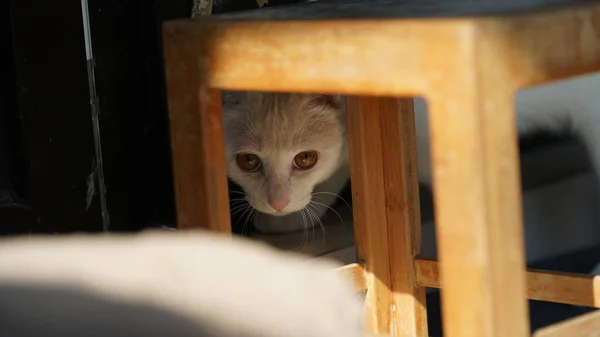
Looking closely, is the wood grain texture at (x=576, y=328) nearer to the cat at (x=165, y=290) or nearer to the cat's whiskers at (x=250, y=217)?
the cat at (x=165, y=290)

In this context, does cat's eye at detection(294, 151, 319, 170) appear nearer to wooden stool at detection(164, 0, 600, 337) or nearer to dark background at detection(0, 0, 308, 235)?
dark background at detection(0, 0, 308, 235)

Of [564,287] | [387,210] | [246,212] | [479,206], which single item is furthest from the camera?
[246,212]

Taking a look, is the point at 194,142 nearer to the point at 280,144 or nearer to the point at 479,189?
the point at 479,189

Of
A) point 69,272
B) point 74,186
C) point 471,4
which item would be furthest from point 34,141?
point 69,272

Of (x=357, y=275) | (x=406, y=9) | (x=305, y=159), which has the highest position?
(x=406, y=9)

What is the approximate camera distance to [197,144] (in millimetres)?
954

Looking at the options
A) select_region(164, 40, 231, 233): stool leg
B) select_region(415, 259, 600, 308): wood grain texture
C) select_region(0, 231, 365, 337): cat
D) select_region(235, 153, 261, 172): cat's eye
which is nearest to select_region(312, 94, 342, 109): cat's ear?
select_region(235, 153, 261, 172): cat's eye

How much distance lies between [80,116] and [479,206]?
3.08 ft

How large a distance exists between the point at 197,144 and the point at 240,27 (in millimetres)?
138

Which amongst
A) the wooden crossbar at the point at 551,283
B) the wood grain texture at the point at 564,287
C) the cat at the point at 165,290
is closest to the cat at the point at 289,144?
the wooden crossbar at the point at 551,283

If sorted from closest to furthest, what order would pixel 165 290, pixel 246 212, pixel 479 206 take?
pixel 165 290 < pixel 479 206 < pixel 246 212

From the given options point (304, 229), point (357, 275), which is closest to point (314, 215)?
point (304, 229)

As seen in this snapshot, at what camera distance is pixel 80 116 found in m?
1.51

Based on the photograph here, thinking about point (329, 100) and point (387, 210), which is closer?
point (387, 210)
